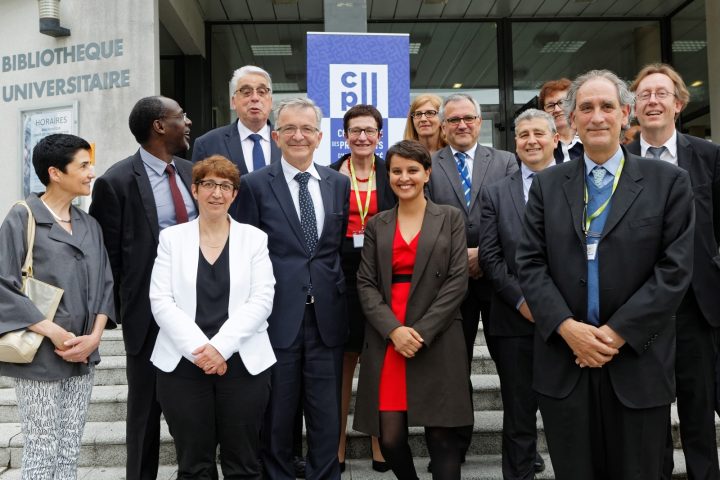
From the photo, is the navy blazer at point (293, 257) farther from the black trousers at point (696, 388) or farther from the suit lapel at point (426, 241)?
the black trousers at point (696, 388)

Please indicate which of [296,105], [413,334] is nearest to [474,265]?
[413,334]

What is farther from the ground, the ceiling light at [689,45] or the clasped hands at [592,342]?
the ceiling light at [689,45]

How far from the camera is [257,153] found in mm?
4262

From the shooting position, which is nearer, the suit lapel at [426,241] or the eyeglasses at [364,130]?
the suit lapel at [426,241]

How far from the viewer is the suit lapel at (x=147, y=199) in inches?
131

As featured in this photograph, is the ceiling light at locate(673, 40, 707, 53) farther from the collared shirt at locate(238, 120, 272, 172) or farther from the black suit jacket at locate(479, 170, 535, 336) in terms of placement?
the collared shirt at locate(238, 120, 272, 172)

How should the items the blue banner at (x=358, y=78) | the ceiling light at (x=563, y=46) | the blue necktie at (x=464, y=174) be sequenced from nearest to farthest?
1. the blue necktie at (x=464, y=174)
2. the blue banner at (x=358, y=78)
3. the ceiling light at (x=563, y=46)

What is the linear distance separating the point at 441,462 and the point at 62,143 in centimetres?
241

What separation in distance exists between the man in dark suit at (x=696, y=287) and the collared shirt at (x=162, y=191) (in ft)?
7.96

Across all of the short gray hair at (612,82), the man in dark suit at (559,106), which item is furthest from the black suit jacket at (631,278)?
the man in dark suit at (559,106)

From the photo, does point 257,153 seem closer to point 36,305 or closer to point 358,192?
point 358,192

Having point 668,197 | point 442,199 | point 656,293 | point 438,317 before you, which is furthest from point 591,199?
point 442,199

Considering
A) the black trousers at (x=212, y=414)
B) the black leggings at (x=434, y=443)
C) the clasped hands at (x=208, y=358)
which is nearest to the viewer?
the clasped hands at (x=208, y=358)

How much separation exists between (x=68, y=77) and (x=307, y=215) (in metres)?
5.98
